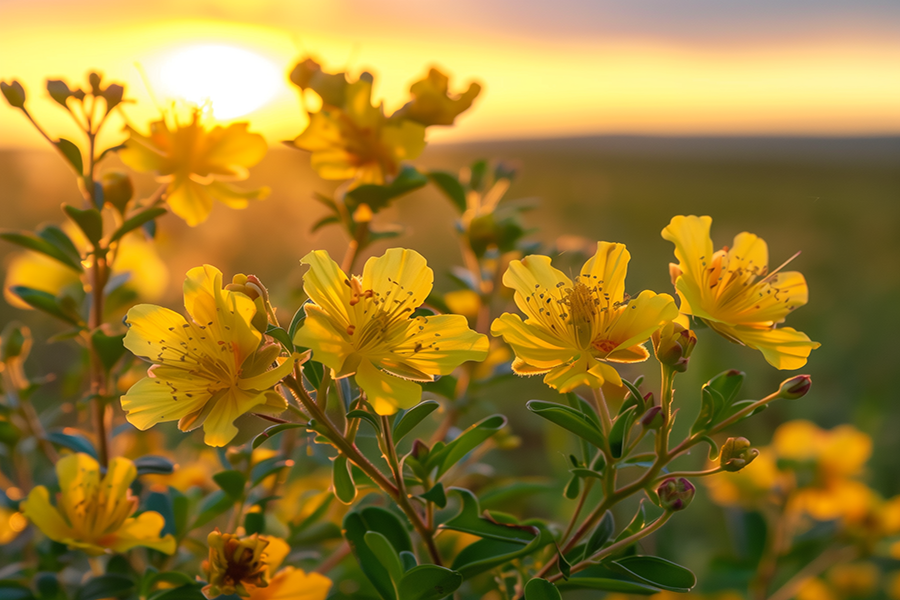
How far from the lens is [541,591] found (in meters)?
0.77

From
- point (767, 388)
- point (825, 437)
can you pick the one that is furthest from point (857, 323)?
point (825, 437)

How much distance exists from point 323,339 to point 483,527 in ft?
1.04

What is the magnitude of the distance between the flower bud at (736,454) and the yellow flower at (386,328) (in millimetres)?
288

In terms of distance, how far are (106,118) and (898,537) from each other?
2058 mm

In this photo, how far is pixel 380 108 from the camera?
1152mm

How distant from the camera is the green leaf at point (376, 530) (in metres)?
0.87

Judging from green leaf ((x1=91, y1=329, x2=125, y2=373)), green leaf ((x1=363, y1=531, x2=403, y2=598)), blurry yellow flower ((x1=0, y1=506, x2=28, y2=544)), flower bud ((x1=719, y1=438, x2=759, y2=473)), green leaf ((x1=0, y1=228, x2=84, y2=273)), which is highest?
green leaf ((x1=0, y1=228, x2=84, y2=273))

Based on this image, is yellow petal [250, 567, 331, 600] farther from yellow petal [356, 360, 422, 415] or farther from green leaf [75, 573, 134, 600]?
yellow petal [356, 360, 422, 415]

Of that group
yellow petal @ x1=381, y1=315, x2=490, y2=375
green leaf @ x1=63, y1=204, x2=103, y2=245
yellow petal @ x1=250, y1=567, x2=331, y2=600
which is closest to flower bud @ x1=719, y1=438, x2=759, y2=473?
yellow petal @ x1=381, y1=315, x2=490, y2=375

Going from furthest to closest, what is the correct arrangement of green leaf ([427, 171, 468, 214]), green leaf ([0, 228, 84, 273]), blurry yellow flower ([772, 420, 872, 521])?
blurry yellow flower ([772, 420, 872, 521]) → green leaf ([427, 171, 468, 214]) → green leaf ([0, 228, 84, 273])

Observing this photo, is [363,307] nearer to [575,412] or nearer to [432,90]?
[575,412]

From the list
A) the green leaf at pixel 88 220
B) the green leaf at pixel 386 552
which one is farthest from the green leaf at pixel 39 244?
the green leaf at pixel 386 552

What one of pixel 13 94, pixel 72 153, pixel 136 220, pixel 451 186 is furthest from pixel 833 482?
pixel 13 94

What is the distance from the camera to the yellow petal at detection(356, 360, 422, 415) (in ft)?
2.43
